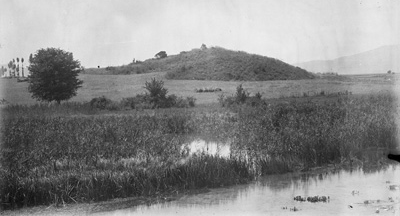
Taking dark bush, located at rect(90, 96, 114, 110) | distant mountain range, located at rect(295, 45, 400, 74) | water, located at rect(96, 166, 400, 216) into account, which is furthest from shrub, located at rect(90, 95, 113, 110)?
water, located at rect(96, 166, 400, 216)

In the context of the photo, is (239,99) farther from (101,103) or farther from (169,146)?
(169,146)

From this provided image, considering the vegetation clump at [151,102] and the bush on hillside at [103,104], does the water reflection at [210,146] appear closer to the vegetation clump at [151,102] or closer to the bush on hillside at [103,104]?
the vegetation clump at [151,102]

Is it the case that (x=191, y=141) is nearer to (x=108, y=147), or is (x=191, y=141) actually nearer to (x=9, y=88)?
(x=108, y=147)

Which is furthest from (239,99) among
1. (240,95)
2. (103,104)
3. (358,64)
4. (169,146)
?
(169,146)

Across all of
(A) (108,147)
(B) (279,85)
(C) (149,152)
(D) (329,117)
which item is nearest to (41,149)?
(A) (108,147)

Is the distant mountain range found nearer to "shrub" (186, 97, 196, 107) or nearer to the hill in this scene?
the hill

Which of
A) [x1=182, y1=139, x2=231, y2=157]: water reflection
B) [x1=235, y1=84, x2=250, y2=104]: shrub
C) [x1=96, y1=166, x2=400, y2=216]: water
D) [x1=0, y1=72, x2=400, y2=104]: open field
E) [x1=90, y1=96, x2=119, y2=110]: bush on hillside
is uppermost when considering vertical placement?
[x1=0, y1=72, x2=400, y2=104]: open field
